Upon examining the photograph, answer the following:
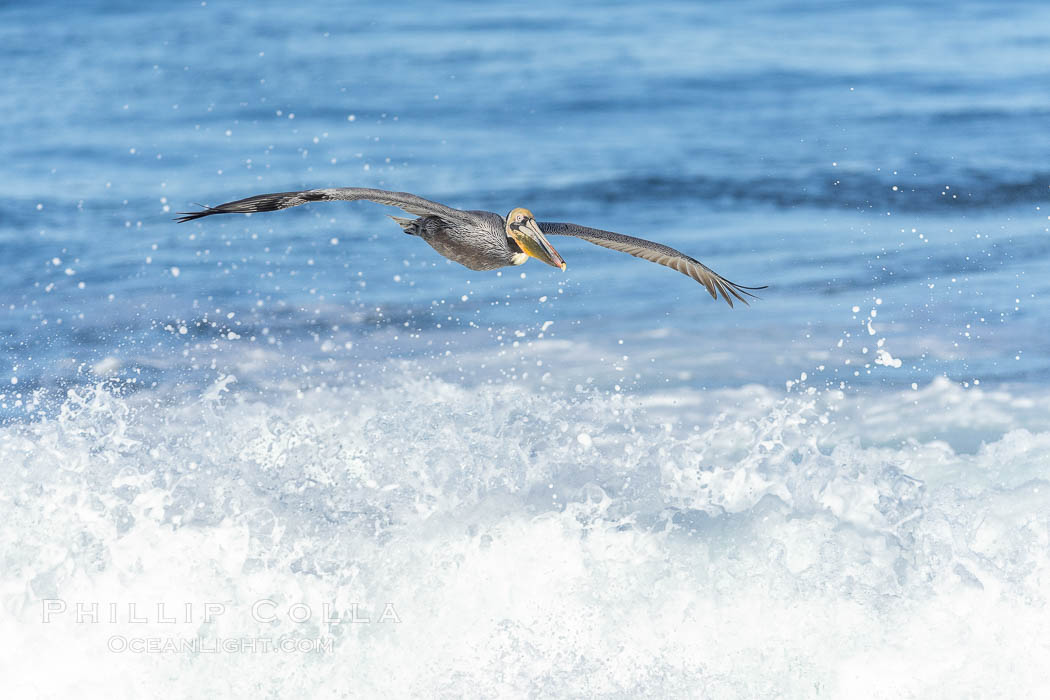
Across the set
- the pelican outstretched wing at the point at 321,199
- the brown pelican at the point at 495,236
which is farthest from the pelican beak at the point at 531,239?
the pelican outstretched wing at the point at 321,199

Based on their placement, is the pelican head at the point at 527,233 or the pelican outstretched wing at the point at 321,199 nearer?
the pelican outstretched wing at the point at 321,199

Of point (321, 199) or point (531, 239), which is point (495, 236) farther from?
point (321, 199)

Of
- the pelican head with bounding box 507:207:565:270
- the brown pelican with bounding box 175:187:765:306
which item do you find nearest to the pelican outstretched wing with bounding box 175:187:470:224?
the brown pelican with bounding box 175:187:765:306

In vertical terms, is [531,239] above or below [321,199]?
below

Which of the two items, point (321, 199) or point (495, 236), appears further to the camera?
point (495, 236)

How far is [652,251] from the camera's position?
10172mm

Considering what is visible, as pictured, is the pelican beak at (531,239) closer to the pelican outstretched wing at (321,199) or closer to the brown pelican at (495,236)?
the brown pelican at (495,236)

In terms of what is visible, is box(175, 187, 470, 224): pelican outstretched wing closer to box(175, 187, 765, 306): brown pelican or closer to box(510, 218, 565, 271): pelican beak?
box(175, 187, 765, 306): brown pelican

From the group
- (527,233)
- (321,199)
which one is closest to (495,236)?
(527,233)

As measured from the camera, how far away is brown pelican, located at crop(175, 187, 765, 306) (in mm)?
9117

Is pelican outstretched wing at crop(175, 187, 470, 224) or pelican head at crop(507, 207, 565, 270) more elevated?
pelican outstretched wing at crop(175, 187, 470, 224)

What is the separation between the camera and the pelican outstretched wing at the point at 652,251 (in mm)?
9852

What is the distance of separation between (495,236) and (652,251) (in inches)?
50.7

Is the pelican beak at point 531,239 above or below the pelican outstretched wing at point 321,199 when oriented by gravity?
below
